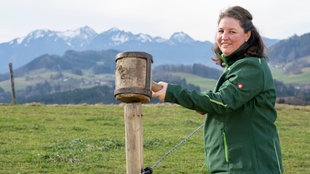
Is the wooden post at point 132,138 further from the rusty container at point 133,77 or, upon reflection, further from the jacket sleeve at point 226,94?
the jacket sleeve at point 226,94

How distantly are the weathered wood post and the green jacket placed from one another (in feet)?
0.80

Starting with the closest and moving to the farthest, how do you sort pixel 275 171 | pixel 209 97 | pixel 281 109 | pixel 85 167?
pixel 209 97 < pixel 275 171 < pixel 85 167 < pixel 281 109

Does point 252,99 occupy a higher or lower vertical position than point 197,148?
higher

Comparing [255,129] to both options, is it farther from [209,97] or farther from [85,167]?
[85,167]

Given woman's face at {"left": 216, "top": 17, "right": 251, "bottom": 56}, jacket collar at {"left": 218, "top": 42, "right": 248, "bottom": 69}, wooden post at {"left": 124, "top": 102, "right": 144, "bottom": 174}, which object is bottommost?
wooden post at {"left": 124, "top": 102, "right": 144, "bottom": 174}

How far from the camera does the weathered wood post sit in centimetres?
394

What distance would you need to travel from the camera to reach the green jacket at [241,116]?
12.8 feet

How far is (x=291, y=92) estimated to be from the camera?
193 meters

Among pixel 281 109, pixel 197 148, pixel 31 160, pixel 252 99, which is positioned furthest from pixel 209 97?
pixel 281 109

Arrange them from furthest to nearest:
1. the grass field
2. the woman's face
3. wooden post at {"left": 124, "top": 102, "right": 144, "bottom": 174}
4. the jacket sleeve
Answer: the grass field, the woman's face, wooden post at {"left": 124, "top": 102, "right": 144, "bottom": 174}, the jacket sleeve

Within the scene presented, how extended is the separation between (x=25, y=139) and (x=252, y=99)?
505 inches

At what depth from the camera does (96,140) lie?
1566cm

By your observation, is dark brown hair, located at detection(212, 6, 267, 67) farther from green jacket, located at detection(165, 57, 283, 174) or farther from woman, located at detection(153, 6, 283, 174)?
green jacket, located at detection(165, 57, 283, 174)

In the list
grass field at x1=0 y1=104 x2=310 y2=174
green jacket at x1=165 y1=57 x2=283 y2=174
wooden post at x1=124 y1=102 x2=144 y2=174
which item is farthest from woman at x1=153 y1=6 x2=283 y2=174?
grass field at x1=0 y1=104 x2=310 y2=174
